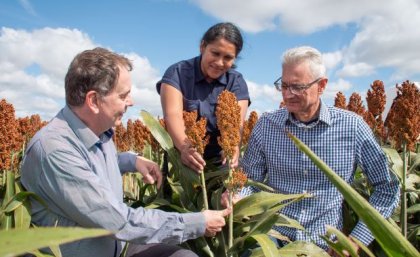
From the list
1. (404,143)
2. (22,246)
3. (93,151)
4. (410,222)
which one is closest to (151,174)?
(93,151)

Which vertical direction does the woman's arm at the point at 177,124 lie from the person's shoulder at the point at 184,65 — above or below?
below

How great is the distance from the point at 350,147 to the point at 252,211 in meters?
0.76

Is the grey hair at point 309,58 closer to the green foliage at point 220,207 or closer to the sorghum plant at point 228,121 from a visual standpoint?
the sorghum plant at point 228,121

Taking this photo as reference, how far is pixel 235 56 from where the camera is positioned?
10.0 ft

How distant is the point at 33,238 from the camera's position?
438 millimetres

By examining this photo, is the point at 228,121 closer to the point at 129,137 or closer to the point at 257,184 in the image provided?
the point at 257,184

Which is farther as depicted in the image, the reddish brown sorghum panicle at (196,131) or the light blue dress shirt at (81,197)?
the reddish brown sorghum panicle at (196,131)

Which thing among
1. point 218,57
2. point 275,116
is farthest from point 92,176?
point 275,116

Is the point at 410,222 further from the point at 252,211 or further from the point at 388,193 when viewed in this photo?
the point at 252,211

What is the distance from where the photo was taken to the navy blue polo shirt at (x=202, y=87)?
120 inches

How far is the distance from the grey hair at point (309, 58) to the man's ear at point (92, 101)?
4.05 feet

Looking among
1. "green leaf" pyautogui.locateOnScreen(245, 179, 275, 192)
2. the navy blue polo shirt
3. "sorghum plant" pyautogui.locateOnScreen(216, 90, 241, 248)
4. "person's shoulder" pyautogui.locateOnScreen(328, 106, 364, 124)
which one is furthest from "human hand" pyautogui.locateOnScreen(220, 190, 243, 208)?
"person's shoulder" pyautogui.locateOnScreen(328, 106, 364, 124)

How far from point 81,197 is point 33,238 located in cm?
152

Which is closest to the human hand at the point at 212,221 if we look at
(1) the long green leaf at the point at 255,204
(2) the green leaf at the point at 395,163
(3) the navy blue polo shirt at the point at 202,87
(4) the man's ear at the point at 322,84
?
(1) the long green leaf at the point at 255,204
